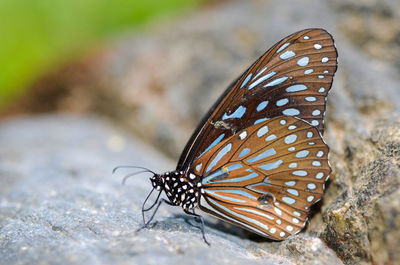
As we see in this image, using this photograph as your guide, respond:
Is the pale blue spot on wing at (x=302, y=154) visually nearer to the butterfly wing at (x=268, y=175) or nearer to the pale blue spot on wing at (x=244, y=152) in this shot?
the butterfly wing at (x=268, y=175)

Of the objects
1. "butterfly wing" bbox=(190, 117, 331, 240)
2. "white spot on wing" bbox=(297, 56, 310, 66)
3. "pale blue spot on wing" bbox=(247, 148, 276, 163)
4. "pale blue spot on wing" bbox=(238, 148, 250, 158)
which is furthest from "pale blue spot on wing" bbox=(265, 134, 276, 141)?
"white spot on wing" bbox=(297, 56, 310, 66)

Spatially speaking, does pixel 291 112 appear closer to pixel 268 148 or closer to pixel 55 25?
pixel 268 148

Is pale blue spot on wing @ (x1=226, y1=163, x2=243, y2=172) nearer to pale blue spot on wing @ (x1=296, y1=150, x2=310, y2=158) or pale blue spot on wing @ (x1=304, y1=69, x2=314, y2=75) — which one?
pale blue spot on wing @ (x1=296, y1=150, x2=310, y2=158)

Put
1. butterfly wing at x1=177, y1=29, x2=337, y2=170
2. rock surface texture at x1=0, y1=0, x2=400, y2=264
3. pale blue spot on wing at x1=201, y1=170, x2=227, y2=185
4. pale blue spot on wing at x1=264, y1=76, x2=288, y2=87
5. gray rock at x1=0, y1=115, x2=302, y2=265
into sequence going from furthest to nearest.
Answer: pale blue spot on wing at x1=201, y1=170, x2=227, y2=185, pale blue spot on wing at x1=264, y1=76, x2=288, y2=87, butterfly wing at x1=177, y1=29, x2=337, y2=170, rock surface texture at x1=0, y1=0, x2=400, y2=264, gray rock at x1=0, y1=115, x2=302, y2=265

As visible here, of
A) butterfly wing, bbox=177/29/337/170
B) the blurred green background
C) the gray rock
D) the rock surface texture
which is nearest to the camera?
the gray rock

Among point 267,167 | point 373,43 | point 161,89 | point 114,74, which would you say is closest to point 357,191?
point 267,167

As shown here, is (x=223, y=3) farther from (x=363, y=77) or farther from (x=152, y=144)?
(x=363, y=77)
